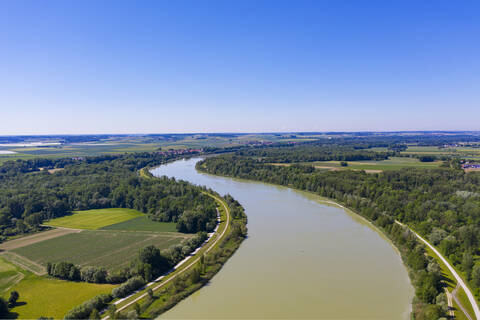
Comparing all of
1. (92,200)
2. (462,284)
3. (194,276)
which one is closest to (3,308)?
(194,276)

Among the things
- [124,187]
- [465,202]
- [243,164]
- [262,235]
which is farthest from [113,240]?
[243,164]

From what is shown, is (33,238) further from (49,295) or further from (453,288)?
(453,288)

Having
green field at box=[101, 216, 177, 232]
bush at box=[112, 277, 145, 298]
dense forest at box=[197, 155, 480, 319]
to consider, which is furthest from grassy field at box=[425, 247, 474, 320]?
green field at box=[101, 216, 177, 232]

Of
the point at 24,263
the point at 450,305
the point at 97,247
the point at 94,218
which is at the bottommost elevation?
the point at 450,305

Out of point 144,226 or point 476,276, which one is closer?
A: point 476,276

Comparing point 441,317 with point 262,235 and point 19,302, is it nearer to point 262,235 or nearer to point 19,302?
point 262,235

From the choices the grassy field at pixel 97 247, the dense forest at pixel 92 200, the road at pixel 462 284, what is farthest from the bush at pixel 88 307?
the road at pixel 462 284
